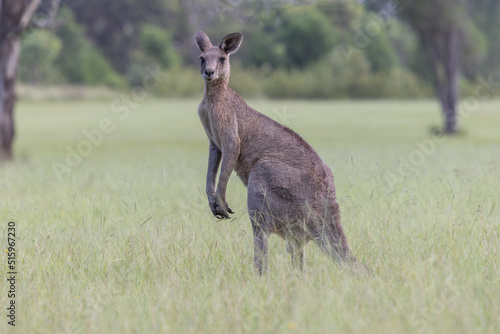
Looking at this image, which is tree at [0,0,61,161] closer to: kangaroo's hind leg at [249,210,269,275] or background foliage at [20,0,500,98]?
kangaroo's hind leg at [249,210,269,275]

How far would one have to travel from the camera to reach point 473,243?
566 cm

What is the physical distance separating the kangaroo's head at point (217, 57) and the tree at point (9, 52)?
934 cm

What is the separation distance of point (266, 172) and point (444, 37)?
703 inches

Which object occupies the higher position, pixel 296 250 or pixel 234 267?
pixel 296 250

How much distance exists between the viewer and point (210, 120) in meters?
5.62

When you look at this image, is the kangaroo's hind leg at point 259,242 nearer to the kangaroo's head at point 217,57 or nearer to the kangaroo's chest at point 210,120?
the kangaroo's chest at point 210,120

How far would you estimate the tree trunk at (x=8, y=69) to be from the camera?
47.2ft

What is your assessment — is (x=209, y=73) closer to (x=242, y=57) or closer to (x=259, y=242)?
(x=259, y=242)

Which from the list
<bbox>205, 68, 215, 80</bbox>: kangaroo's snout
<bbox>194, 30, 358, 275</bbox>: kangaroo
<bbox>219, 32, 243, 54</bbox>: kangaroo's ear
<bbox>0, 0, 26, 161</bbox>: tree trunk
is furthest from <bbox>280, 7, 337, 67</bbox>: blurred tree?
<bbox>205, 68, 215, 80</bbox>: kangaroo's snout

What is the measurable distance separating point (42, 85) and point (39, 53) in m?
2.64

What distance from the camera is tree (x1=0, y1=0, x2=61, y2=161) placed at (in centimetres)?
1433

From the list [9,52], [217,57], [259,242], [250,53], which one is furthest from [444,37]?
[250,53]

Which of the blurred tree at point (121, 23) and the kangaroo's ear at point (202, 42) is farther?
the blurred tree at point (121, 23)

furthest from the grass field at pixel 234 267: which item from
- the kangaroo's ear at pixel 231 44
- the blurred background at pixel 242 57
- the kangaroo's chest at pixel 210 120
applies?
the blurred background at pixel 242 57
